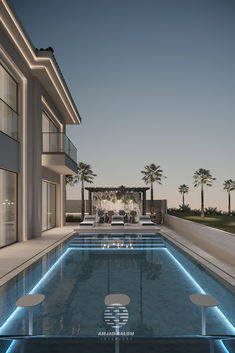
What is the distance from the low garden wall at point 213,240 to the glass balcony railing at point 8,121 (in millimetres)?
8044

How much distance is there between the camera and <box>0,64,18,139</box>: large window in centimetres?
959

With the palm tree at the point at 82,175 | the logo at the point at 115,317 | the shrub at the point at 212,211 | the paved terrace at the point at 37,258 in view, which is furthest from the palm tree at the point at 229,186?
the logo at the point at 115,317

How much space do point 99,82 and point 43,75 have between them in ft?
49.6

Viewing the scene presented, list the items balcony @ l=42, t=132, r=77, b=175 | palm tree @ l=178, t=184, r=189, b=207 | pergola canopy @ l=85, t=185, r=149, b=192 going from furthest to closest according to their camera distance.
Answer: palm tree @ l=178, t=184, r=189, b=207
pergola canopy @ l=85, t=185, r=149, b=192
balcony @ l=42, t=132, r=77, b=175

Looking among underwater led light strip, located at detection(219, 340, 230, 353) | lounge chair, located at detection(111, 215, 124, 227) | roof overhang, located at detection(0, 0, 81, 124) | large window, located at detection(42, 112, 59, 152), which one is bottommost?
lounge chair, located at detection(111, 215, 124, 227)

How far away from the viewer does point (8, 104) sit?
1011 cm

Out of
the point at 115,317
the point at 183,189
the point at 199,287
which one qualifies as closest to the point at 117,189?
the point at 199,287

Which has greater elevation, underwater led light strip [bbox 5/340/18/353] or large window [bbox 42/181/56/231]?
large window [bbox 42/181/56/231]

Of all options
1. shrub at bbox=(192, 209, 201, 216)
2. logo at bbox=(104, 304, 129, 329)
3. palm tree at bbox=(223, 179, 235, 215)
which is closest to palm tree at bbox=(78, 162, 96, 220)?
shrub at bbox=(192, 209, 201, 216)

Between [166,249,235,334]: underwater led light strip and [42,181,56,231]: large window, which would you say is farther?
[42,181,56,231]: large window

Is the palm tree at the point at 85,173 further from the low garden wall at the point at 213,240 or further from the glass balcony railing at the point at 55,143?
the low garden wall at the point at 213,240

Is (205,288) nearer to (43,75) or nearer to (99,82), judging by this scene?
(43,75)

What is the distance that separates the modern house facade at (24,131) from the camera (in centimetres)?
947

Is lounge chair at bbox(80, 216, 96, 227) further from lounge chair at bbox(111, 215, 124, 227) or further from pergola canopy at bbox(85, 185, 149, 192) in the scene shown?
pergola canopy at bbox(85, 185, 149, 192)
